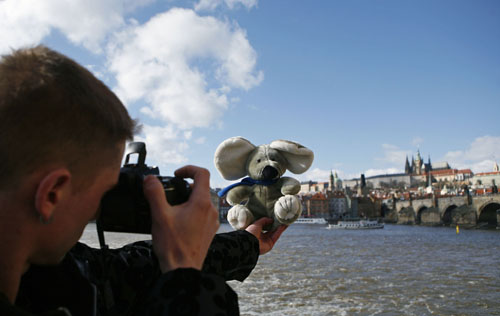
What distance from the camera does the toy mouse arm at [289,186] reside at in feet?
7.25

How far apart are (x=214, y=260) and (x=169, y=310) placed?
76 cm

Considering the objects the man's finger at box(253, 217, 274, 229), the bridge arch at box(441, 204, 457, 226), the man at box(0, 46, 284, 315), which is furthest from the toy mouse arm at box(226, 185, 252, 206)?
the bridge arch at box(441, 204, 457, 226)

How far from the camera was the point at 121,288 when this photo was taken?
1.28m

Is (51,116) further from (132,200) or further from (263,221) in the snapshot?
(263,221)

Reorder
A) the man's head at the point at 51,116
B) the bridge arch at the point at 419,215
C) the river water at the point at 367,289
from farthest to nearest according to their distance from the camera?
the bridge arch at the point at 419,215, the river water at the point at 367,289, the man's head at the point at 51,116

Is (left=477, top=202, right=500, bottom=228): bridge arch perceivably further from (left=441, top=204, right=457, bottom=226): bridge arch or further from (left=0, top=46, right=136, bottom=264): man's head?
(left=0, top=46, right=136, bottom=264): man's head

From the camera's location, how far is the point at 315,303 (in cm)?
745

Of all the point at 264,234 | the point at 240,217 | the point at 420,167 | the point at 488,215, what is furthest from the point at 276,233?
the point at 420,167

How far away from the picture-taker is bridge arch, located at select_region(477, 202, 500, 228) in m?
49.0

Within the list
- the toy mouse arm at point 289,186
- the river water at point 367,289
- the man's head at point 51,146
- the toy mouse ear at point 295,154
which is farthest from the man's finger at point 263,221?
the river water at point 367,289

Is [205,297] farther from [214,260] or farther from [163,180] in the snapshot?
[214,260]

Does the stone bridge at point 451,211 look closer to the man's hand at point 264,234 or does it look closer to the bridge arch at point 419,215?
the bridge arch at point 419,215

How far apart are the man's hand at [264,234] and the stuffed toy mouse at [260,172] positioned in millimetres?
40

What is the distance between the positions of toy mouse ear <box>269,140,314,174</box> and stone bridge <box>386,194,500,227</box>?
5214 cm
